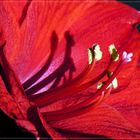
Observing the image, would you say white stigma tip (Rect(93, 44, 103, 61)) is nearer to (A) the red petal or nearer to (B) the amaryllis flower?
(B) the amaryllis flower

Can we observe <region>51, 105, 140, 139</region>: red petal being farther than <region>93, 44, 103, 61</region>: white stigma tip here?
No

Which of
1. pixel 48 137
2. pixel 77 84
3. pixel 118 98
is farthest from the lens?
pixel 118 98

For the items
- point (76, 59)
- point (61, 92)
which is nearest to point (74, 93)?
point (61, 92)

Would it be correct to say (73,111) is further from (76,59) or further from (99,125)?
(76,59)

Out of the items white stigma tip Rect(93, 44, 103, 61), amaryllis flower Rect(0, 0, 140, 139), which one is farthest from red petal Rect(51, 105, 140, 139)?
white stigma tip Rect(93, 44, 103, 61)

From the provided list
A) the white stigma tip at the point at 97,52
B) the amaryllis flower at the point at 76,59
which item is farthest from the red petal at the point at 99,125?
the white stigma tip at the point at 97,52

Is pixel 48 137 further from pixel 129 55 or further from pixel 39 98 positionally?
pixel 129 55

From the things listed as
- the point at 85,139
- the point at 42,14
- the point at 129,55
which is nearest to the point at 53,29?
the point at 42,14

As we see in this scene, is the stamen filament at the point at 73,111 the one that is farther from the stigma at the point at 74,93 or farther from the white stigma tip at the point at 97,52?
the white stigma tip at the point at 97,52
